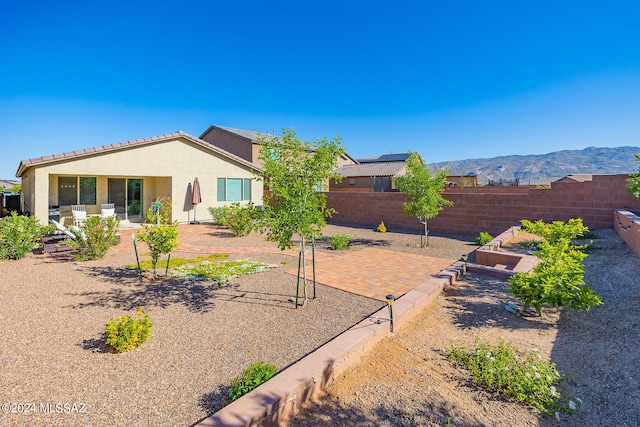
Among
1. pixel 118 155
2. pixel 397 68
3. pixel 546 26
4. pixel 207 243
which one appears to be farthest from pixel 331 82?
pixel 207 243

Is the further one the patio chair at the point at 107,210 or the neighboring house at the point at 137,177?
the patio chair at the point at 107,210

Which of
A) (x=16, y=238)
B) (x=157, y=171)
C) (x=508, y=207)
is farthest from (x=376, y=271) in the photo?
(x=157, y=171)

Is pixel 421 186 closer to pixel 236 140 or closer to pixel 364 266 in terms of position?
pixel 364 266

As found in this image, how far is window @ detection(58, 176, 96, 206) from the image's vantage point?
13.9 metres

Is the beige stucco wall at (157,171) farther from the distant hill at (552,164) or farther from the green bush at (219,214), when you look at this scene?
the distant hill at (552,164)

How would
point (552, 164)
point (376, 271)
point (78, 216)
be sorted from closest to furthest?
point (376, 271) → point (78, 216) → point (552, 164)

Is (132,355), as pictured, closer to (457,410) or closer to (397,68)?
(457,410)

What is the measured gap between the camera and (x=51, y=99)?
1925 cm

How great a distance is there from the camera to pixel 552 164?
482 ft

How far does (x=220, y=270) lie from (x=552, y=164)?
181876 mm

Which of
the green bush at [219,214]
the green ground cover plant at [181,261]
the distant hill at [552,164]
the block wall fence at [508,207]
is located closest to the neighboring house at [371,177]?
the block wall fence at [508,207]

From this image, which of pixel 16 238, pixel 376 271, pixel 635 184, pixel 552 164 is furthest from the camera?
pixel 552 164

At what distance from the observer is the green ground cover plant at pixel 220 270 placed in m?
7.18

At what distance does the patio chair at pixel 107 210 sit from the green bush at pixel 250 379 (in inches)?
544
